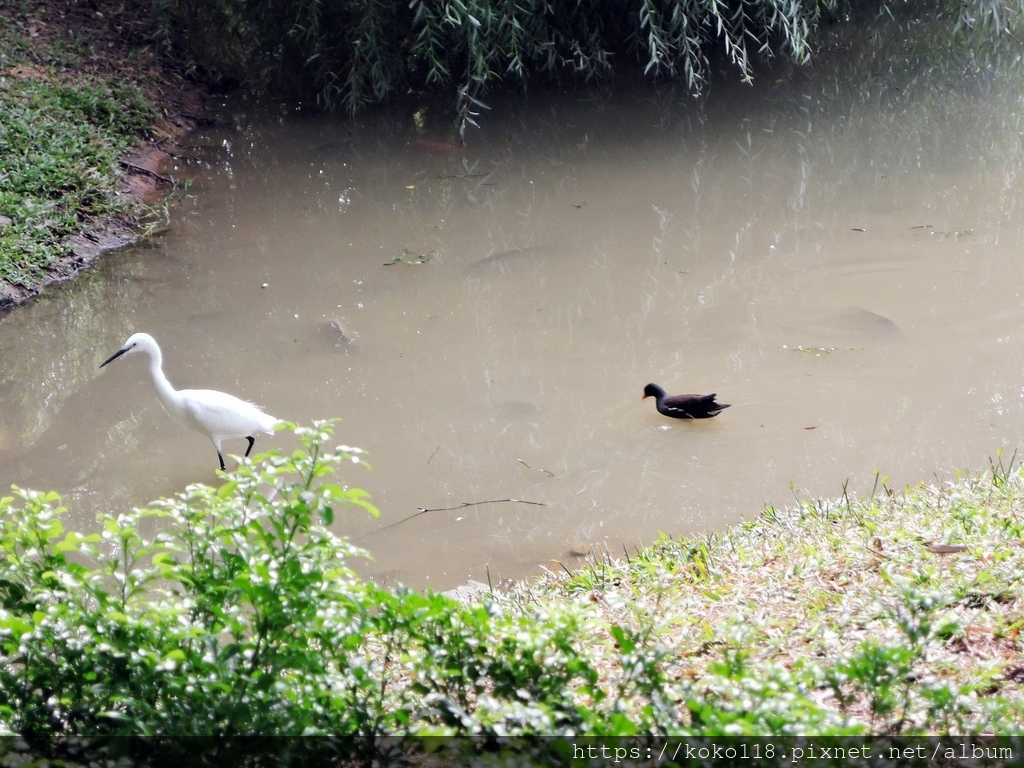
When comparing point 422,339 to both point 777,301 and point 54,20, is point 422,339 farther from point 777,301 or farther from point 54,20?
A: point 54,20

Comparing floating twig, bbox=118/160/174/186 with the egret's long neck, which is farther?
floating twig, bbox=118/160/174/186

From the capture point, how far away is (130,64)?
1198cm

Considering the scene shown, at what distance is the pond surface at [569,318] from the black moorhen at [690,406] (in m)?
0.08

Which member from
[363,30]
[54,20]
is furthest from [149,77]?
[363,30]

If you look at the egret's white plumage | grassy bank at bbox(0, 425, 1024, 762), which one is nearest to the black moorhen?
the egret's white plumage

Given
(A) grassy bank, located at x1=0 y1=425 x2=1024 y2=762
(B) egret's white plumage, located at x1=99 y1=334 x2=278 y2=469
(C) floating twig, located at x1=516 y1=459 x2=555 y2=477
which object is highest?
(B) egret's white plumage, located at x1=99 y1=334 x2=278 y2=469

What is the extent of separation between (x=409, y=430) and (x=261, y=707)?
3.69 metres

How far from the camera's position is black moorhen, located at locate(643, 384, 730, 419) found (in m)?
5.97

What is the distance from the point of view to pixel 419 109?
11.9 meters

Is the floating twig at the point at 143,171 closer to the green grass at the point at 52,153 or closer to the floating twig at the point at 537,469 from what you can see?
the green grass at the point at 52,153

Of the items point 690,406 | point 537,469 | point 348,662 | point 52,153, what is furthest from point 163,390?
point 52,153

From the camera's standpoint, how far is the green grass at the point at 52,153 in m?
8.34

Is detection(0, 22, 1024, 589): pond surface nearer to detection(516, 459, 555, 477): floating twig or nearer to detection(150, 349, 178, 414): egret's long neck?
detection(516, 459, 555, 477): floating twig

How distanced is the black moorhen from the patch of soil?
5478mm
